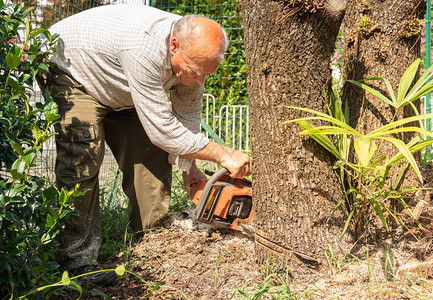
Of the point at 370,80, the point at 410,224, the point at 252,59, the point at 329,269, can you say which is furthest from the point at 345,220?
the point at 252,59

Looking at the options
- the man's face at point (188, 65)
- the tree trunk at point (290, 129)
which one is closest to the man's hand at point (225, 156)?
the tree trunk at point (290, 129)

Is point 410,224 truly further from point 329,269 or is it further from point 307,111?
point 307,111

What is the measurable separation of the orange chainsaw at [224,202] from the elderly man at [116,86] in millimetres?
212

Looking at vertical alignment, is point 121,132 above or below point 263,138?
below

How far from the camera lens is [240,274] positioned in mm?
2883

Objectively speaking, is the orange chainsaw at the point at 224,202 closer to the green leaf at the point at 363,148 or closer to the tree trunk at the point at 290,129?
the tree trunk at the point at 290,129

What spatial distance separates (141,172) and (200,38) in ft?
4.29

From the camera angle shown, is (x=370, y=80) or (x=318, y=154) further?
(x=370, y=80)

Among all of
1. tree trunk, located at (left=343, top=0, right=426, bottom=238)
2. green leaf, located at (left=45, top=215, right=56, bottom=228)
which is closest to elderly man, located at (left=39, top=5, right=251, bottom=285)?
tree trunk, located at (left=343, top=0, right=426, bottom=238)

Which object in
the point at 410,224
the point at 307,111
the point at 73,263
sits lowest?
the point at 73,263

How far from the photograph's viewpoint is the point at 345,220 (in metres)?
2.75

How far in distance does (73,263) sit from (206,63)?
62.0 inches

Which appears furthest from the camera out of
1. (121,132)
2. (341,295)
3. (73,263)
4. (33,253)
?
(121,132)

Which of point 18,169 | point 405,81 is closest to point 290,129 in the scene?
point 405,81
